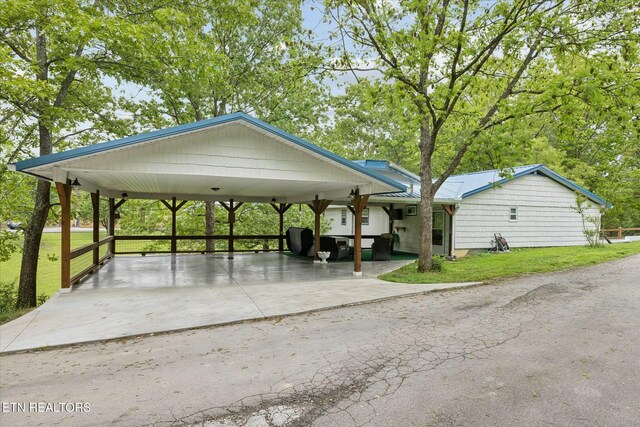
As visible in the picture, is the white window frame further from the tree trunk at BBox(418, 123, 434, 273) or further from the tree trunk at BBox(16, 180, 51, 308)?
the tree trunk at BBox(16, 180, 51, 308)

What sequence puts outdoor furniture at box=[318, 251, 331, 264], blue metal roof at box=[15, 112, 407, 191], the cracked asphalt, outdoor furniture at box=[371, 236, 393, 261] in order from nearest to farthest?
the cracked asphalt, blue metal roof at box=[15, 112, 407, 191], outdoor furniture at box=[318, 251, 331, 264], outdoor furniture at box=[371, 236, 393, 261]

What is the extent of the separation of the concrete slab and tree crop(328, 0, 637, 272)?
3.04 metres

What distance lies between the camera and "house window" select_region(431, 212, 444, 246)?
48.1ft

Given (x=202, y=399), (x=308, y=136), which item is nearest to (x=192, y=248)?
(x=308, y=136)

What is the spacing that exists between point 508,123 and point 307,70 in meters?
5.47

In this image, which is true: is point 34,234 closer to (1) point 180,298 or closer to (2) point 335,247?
(1) point 180,298

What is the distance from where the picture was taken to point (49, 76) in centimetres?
1169

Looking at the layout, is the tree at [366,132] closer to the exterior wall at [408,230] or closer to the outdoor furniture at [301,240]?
the exterior wall at [408,230]

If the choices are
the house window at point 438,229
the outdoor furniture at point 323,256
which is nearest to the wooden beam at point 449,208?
the house window at point 438,229

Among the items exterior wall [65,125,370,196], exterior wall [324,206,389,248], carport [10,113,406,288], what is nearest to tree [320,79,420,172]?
exterior wall [324,206,389,248]

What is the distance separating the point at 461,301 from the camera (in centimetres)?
670

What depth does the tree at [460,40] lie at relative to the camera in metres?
8.30

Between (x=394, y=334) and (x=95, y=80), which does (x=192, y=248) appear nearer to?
(x=95, y=80)

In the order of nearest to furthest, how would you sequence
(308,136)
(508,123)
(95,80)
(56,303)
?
(56,303)
(508,123)
(95,80)
(308,136)
